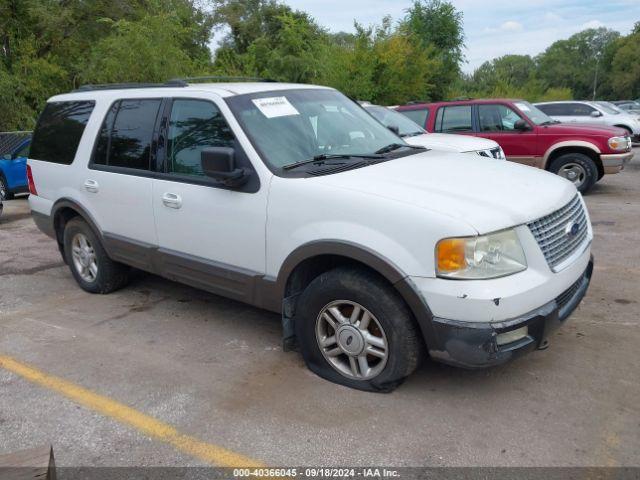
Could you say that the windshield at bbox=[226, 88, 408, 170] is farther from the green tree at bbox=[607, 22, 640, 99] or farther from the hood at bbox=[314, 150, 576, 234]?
the green tree at bbox=[607, 22, 640, 99]

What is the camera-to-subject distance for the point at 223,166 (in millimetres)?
3668

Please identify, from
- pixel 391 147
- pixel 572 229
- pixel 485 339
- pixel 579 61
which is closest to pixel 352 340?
pixel 485 339

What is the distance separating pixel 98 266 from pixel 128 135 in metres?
1.37

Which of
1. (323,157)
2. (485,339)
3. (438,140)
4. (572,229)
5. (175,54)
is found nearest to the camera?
(485,339)

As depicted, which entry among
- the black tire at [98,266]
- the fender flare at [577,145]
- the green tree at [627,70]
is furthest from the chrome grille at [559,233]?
the green tree at [627,70]

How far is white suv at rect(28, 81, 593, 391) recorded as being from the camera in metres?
3.07

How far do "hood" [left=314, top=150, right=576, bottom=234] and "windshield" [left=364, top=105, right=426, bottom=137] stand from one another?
15.3 ft

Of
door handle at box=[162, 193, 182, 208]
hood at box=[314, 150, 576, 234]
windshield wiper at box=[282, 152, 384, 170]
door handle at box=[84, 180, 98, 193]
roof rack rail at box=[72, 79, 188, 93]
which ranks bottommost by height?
door handle at box=[84, 180, 98, 193]

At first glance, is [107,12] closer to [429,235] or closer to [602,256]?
[602,256]

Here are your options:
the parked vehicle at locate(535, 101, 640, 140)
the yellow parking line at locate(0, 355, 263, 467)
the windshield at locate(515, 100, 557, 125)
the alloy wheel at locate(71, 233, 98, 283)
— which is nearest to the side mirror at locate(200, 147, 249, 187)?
the yellow parking line at locate(0, 355, 263, 467)

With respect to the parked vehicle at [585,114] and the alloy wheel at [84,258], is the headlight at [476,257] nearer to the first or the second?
the alloy wheel at [84,258]

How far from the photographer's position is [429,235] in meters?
3.05

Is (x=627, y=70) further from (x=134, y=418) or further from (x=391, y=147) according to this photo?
(x=134, y=418)

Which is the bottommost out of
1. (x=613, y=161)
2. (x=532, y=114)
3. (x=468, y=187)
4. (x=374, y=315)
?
(x=613, y=161)
